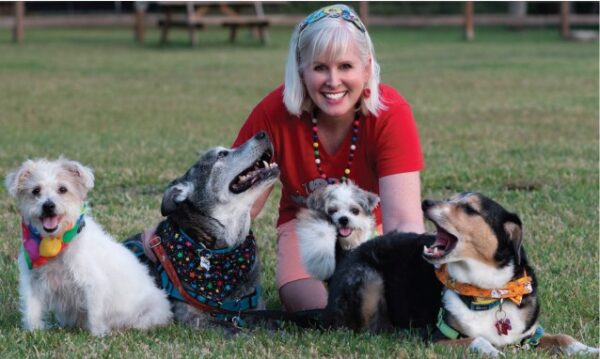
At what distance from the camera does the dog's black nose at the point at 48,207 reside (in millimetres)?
5114

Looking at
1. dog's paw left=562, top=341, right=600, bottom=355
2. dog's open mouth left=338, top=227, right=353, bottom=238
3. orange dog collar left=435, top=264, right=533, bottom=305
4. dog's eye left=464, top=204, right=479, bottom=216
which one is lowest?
dog's paw left=562, top=341, right=600, bottom=355

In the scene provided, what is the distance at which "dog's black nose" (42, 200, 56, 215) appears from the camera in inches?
201

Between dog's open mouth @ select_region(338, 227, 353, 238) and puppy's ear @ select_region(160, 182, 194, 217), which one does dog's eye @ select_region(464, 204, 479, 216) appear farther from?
puppy's ear @ select_region(160, 182, 194, 217)

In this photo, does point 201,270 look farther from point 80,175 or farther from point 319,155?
point 319,155

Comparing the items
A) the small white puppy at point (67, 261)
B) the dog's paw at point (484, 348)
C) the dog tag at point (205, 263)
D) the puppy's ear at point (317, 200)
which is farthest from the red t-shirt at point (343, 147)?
the dog's paw at point (484, 348)

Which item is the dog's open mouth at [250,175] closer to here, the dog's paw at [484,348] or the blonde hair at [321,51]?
the blonde hair at [321,51]

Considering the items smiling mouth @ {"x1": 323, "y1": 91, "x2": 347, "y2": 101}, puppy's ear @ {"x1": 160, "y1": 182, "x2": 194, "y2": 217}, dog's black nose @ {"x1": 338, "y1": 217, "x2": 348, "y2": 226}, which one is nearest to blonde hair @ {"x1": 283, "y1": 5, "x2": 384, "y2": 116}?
smiling mouth @ {"x1": 323, "y1": 91, "x2": 347, "y2": 101}

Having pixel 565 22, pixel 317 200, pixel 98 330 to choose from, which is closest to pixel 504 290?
pixel 317 200

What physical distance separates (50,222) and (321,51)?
175 centimetres

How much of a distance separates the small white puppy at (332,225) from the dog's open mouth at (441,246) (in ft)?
2.27

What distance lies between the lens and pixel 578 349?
4.80 m

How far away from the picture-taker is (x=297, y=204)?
621 cm

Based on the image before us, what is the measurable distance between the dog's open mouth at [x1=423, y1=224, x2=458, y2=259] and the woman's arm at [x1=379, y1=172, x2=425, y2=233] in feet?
2.50

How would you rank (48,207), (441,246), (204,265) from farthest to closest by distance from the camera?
(204,265)
(48,207)
(441,246)
